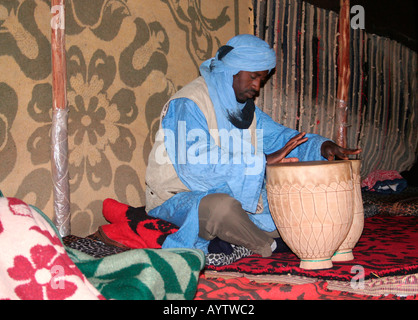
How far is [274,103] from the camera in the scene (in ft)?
15.0

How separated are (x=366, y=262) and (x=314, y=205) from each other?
1.58 feet

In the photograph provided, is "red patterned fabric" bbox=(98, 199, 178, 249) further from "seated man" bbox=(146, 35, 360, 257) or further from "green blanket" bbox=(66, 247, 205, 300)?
"green blanket" bbox=(66, 247, 205, 300)

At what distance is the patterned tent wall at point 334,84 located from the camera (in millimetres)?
4629

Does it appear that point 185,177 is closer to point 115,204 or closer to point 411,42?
point 115,204

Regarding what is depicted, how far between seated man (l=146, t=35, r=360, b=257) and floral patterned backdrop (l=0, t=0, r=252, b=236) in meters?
0.38

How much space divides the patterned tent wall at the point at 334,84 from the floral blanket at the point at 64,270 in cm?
302

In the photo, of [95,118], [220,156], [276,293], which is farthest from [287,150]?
[95,118]

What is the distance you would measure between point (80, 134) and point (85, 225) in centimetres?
59

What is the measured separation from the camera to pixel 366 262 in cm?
267

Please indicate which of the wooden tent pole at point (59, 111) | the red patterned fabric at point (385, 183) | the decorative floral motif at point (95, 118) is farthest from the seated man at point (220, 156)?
the red patterned fabric at point (385, 183)

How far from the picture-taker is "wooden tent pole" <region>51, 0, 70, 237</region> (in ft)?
9.75
